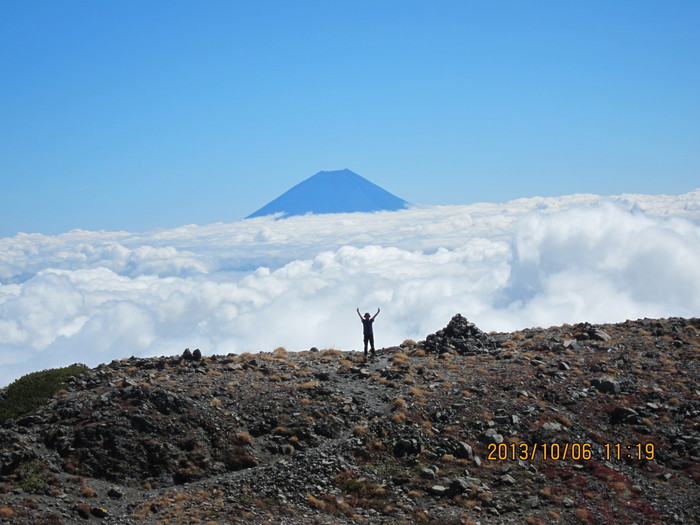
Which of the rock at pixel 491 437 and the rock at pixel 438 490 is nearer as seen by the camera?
the rock at pixel 438 490

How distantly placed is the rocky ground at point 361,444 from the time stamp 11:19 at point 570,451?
9 centimetres

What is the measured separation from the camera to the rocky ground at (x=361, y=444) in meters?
22.2

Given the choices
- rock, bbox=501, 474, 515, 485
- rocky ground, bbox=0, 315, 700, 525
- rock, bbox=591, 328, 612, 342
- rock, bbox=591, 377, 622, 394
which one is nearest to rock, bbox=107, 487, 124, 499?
rocky ground, bbox=0, 315, 700, 525

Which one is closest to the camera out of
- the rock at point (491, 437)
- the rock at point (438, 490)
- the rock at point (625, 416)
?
the rock at point (438, 490)

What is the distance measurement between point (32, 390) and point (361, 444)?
17071mm

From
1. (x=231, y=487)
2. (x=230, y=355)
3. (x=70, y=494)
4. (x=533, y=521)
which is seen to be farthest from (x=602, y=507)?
(x=230, y=355)

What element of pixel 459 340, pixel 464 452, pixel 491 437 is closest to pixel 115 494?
pixel 464 452

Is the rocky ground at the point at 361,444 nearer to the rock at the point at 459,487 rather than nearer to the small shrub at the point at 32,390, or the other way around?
the rock at the point at 459,487

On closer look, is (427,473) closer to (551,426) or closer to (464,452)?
(464,452)

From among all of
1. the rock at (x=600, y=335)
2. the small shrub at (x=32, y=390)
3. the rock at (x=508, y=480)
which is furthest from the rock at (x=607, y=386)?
the small shrub at (x=32, y=390)

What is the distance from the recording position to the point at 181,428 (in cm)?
2662

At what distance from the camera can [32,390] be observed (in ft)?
97.7

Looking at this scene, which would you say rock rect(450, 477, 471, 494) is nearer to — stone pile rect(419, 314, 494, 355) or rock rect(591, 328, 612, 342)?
stone pile rect(419, 314, 494, 355)

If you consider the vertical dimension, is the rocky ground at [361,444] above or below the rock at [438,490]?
above
